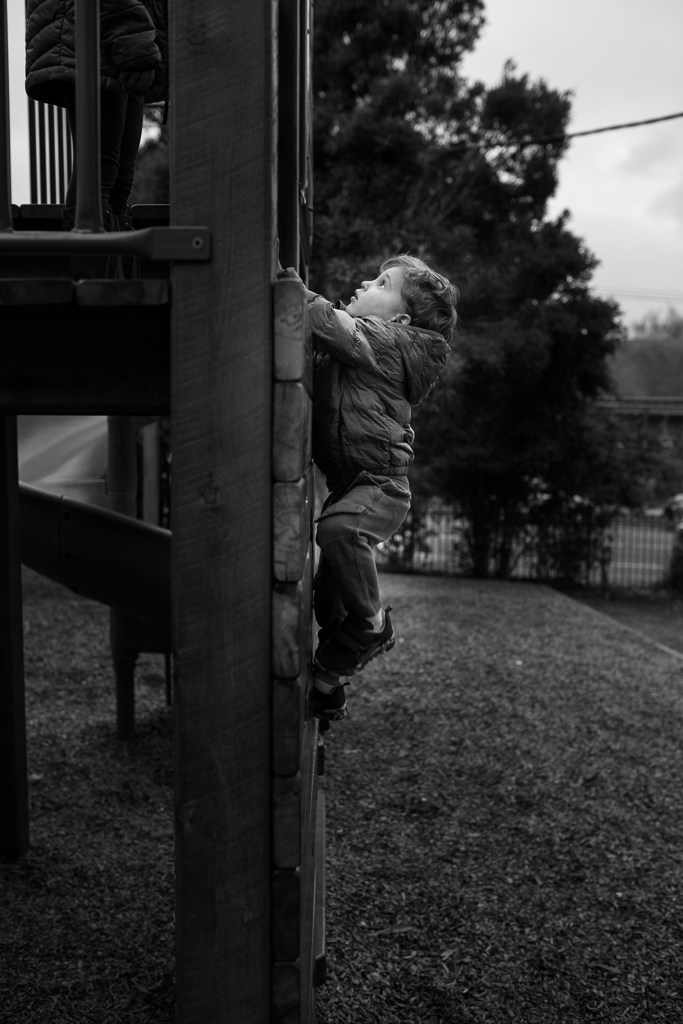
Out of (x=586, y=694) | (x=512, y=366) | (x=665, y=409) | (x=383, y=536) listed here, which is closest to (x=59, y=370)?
(x=383, y=536)

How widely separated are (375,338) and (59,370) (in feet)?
2.42

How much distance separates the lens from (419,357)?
2320 mm

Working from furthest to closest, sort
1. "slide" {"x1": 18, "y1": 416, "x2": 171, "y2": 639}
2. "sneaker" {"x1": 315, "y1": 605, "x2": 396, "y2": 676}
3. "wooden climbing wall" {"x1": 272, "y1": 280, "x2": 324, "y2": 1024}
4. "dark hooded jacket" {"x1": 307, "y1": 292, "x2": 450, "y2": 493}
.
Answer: "slide" {"x1": 18, "y1": 416, "x2": 171, "y2": 639}
"sneaker" {"x1": 315, "y1": 605, "x2": 396, "y2": 676}
"dark hooded jacket" {"x1": 307, "y1": 292, "x2": 450, "y2": 493}
"wooden climbing wall" {"x1": 272, "y1": 280, "x2": 324, "y2": 1024}

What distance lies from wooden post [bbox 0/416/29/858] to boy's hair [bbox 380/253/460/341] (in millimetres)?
1772

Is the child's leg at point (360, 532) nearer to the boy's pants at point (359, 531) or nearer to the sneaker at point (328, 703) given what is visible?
the boy's pants at point (359, 531)

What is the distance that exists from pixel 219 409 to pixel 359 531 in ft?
2.07

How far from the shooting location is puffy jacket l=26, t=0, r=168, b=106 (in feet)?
8.24

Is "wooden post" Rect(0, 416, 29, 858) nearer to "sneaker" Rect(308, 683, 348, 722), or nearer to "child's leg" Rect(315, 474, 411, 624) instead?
"sneaker" Rect(308, 683, 348, 722)

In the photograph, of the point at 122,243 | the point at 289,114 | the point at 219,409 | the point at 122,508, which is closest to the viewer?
the point at 122,243

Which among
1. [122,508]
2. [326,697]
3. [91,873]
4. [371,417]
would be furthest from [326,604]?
[122,508]

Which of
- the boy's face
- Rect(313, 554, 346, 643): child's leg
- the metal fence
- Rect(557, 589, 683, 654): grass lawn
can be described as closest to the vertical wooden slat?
the boy's face

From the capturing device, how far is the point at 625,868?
4012mm

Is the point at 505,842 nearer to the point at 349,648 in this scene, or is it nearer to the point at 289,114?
the point at 349,648

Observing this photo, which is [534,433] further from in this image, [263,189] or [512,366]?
[263,189]
